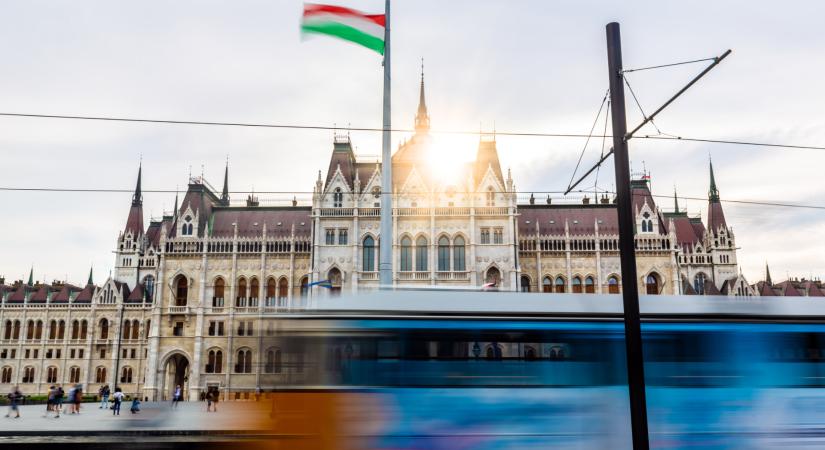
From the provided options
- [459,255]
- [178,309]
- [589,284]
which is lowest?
[178,309]

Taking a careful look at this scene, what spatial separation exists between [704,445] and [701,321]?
1965 mm

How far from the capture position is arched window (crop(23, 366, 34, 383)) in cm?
5972

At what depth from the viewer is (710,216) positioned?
6581 cm

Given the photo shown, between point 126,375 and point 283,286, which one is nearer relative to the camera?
point 283,286

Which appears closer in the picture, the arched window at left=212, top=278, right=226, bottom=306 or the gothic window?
the gothic window

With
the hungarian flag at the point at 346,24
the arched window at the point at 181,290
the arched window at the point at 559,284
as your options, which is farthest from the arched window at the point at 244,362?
the hungarian flag at the point at 346,24

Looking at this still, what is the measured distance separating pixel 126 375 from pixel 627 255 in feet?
194

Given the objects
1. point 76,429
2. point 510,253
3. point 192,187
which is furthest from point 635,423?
point 192,187

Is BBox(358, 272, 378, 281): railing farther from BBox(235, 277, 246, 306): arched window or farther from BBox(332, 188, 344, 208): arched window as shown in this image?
BBox(235, 277, 246, 306): arched window

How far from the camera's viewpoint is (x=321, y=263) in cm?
4706

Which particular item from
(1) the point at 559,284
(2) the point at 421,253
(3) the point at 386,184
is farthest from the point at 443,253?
(3) the point at 386,184

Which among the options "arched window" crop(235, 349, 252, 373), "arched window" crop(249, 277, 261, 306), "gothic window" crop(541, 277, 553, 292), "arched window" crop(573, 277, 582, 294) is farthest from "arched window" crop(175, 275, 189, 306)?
"arched window" crop(573, 277, 582, 294)

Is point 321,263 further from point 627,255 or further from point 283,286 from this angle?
point 627,255

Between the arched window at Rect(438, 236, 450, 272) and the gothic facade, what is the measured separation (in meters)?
0.10
